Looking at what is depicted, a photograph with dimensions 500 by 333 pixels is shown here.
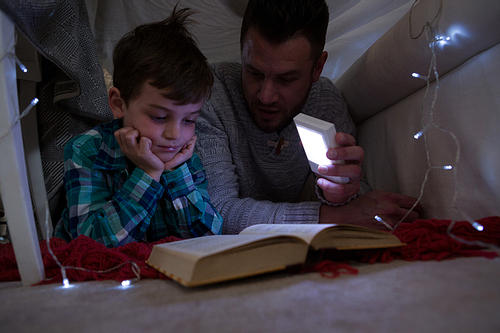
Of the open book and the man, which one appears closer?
the open book

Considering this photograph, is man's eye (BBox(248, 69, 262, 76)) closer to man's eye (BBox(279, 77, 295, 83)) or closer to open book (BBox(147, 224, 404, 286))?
man's eye (BBox(279, 77, 295, 83))

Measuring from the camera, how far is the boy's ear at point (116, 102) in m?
0.86

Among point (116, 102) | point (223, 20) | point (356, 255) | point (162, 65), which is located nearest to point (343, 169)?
point (356, 255)

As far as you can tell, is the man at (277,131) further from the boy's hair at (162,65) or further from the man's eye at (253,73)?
the boy's hair at (162,65)

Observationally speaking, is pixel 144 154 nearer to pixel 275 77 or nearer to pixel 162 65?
pixel 162 65

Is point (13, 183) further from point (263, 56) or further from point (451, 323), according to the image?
point (263, 56)

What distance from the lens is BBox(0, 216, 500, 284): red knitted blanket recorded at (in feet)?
1.43

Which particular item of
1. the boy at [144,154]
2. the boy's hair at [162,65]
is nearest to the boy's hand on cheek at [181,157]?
the boy at [144,154]

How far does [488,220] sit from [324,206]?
38 cm

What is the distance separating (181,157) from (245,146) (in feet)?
0.99

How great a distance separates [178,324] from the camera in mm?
287

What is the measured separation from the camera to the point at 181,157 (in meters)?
0.87

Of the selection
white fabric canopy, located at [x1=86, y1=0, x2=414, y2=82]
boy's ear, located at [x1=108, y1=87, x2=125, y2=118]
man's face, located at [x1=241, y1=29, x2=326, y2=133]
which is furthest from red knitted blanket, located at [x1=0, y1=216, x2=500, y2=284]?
white fabric canopy, located at [x1=86, y1=0, x2=414, y2=82]

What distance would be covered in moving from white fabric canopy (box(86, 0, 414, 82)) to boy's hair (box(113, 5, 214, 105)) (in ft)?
1.39
